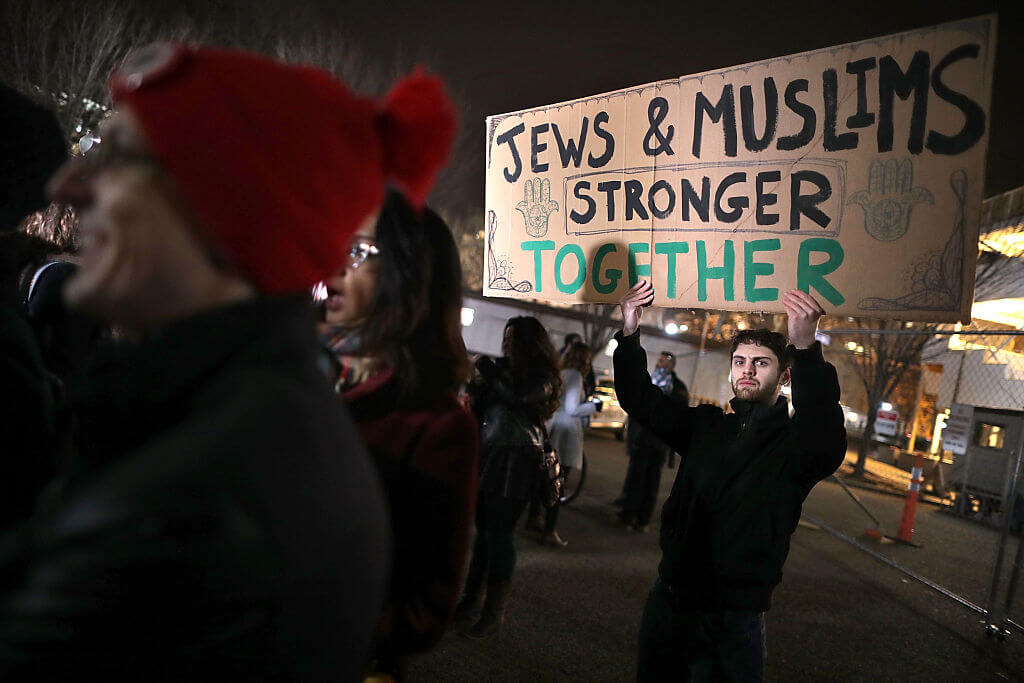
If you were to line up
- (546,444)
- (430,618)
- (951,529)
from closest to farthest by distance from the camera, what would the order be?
(430,618)
(546,444)
(951,529)

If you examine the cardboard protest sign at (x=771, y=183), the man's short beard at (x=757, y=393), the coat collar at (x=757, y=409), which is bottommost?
the coat collar at (x=757, y=409)

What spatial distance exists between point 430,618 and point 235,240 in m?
0.98

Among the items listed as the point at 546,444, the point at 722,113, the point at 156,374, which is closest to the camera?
the point at 156,374

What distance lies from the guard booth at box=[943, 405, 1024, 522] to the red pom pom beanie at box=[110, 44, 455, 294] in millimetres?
12421

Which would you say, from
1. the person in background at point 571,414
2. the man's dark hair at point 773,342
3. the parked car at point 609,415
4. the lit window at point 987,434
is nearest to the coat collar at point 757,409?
the man's dark hair at point 773,342

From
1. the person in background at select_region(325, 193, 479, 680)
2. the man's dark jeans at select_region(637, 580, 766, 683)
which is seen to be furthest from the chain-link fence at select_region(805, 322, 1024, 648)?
the person in background at select_region(325, 193, 479, 680)

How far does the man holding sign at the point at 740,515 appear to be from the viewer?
95.9 inches

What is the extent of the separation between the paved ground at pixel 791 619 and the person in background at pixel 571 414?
0.78 metres

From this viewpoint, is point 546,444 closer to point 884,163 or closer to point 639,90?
point 639,90

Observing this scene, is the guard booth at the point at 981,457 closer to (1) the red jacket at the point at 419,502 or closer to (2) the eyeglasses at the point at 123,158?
(1) the red jacket at the point at 419,502

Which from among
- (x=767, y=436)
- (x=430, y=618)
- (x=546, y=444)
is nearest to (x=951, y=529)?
(x=546, y=444)

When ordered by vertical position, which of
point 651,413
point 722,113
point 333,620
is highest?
point 722,113

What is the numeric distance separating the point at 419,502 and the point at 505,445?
9.53 feet

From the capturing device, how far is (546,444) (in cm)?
456
